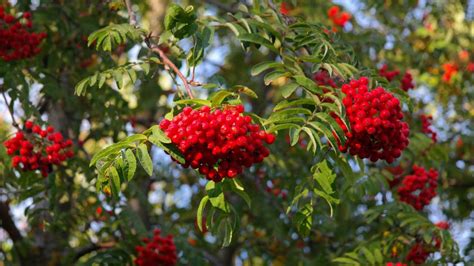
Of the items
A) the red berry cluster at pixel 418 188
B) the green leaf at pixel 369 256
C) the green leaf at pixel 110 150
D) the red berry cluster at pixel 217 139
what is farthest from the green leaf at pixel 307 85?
the red berry cluster at pixel 418 188

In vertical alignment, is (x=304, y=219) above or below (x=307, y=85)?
below

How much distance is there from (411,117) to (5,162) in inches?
133

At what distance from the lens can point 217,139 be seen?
3.07 metres

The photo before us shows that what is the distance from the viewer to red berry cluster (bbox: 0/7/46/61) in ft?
16.4

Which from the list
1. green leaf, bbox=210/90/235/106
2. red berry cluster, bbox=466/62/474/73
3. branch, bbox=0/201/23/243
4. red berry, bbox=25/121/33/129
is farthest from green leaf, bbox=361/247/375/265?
red berry cluster, bbox=466/62/474/73

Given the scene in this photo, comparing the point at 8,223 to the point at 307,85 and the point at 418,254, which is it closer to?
the point at 418,254

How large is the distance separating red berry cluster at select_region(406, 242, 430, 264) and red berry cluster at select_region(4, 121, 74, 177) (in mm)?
2311

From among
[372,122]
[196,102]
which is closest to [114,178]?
[196,102]

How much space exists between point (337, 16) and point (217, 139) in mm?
5332

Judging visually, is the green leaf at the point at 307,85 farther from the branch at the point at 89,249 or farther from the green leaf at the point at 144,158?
the branch at the point at 89,249

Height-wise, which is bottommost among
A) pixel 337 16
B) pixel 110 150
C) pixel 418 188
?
pixel 337 16

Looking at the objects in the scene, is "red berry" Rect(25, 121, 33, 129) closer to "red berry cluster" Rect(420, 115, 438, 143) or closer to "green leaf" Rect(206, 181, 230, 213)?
"green leaf" Rect(206, 181, 230, 213)

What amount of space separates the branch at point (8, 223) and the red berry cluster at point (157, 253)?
57.1 inches

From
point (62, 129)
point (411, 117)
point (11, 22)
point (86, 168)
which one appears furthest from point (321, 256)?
point (11, 22)
